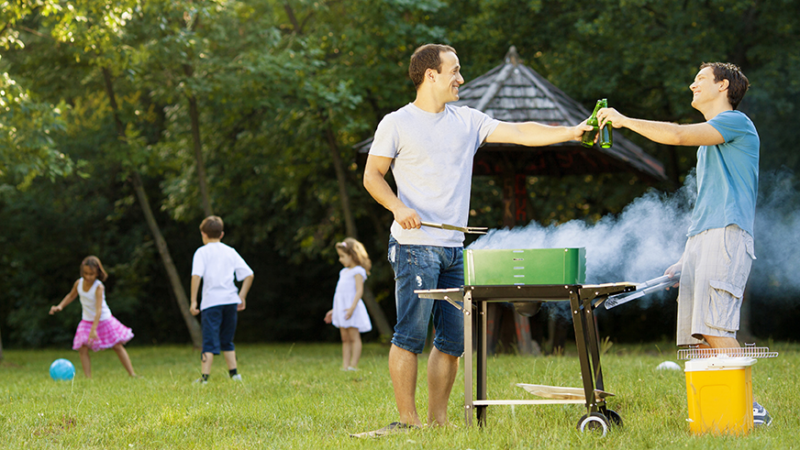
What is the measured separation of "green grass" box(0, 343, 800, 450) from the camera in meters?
3.75

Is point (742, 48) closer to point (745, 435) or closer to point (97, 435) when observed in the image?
point (745, 435)

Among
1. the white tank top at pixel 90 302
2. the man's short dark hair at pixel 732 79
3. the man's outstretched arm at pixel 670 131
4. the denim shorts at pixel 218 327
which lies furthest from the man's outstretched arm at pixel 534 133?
the white tank top at pixel 90 302

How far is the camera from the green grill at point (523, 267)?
3.80 metres

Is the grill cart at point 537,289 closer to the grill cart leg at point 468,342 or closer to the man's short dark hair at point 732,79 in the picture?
the grill cart leg at point 468,342

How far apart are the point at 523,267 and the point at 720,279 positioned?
1057 mm

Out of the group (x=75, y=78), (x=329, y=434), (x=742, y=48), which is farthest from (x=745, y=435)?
(x=75, y=78)

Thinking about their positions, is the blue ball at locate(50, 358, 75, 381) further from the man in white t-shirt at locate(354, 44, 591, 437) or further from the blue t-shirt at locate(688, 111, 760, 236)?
the blue t-shirt at locate(688, 111, 760, 236)

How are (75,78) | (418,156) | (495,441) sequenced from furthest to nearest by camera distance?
(75,78) < (418,156) < (495,441)

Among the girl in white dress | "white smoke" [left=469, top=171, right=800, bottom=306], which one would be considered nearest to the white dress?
the girl in white dress

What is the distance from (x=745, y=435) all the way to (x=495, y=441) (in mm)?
1198

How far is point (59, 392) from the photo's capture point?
6.65 meters

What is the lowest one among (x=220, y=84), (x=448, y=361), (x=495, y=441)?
(x=495, y=441)

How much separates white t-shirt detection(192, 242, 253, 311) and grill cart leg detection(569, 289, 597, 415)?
14.9ft

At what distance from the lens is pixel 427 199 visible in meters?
4.09
